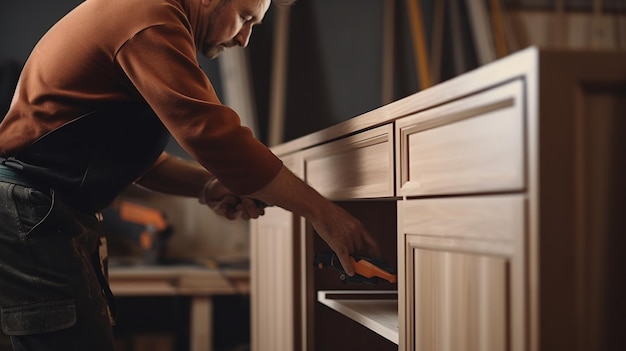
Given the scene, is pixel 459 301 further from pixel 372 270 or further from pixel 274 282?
pixel 274 282

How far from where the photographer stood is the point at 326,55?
355 centimetres

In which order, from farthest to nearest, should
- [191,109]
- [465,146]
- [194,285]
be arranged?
[194,285]
[191,109]
[465,146]

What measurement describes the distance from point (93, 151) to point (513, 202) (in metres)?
0.85

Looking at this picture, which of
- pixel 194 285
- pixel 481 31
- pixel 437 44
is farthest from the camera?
pixel 437 44

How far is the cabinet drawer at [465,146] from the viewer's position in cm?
98

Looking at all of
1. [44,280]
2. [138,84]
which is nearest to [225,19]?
[138,84]

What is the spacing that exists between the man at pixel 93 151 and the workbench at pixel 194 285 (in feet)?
4.78

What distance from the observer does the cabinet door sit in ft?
3.28

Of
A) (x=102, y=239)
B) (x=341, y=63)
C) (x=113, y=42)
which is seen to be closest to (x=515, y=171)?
(x=113, y=42)

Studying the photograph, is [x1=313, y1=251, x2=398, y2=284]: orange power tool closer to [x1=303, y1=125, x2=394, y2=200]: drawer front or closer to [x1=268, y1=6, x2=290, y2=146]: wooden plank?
[x1=303, y1=125, x2=394, y2=200]: drawer front

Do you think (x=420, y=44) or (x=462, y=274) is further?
(x=420, y=44)

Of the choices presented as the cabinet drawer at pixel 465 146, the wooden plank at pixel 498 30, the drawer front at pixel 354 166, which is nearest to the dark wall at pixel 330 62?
the wooden plank at pixel 498 30

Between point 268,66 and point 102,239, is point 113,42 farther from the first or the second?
point 268,66

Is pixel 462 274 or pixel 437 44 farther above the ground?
pixel 437 44
